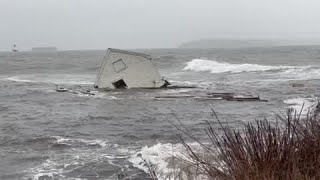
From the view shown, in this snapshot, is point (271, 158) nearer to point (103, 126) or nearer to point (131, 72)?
point (103, 126)

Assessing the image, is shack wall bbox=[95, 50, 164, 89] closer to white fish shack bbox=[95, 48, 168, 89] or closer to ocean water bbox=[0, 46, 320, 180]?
white fish shack bbox=[95, 48, 168, 89]

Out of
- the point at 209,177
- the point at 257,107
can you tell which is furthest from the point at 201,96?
the point at 209,177

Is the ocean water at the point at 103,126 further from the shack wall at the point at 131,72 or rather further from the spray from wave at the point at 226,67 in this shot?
the spray from wave at the point at 226,67

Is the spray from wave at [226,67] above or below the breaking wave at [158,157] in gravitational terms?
below

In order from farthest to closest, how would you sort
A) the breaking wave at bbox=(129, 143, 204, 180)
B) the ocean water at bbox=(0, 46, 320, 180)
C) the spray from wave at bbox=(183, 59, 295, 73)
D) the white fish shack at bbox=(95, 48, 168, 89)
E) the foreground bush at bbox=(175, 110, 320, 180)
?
the spray from wave at bbox=(183, 59, 295, 73) → the white fish shack at bbox=(95, 48, 168, 89) → the ocean water at bbox=(0, 46, 320, 180) → the breaking wave at bbox=(129, 143, 204, 180) → the foreground bush at bbox=(175, 110, 320, 180)

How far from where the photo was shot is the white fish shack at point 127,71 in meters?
29.4

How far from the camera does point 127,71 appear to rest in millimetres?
29781

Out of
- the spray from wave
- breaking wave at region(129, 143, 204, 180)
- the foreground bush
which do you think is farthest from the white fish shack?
the foreground bush

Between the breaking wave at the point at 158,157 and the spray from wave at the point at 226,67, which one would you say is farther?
the spray from wave at the point at 226,67

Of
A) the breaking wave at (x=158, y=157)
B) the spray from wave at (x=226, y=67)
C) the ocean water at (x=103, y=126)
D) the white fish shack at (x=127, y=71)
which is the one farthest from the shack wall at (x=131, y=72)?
the spray from wave at (x=226, y=67)

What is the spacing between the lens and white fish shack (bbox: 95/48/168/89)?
2944 cm

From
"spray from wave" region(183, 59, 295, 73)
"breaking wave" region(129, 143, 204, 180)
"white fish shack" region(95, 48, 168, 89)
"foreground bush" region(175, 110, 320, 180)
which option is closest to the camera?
"foreground bush" region(175, 110, 320, 180)

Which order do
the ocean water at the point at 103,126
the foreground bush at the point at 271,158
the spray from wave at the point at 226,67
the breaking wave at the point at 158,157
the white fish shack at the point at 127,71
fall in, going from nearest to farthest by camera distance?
the foreground bush at the point at 271,158 → the breaking wave at the point at 158,157 → the ocean water at the point at 103,126 → the white fish shack at the point at 127,71 → the spray from wave at the point at 226,67

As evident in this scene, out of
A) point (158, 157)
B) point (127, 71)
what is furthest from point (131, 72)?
point (158, 157)
